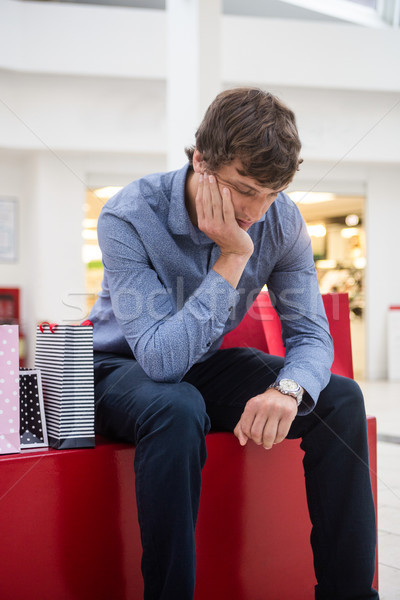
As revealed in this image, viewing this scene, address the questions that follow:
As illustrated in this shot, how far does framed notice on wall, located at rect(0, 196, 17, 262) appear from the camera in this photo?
6.74 metres

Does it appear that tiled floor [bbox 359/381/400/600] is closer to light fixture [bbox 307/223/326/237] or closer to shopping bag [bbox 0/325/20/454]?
shopping bag [bbox 0/325/20/454]

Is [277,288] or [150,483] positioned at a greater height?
[277,288]

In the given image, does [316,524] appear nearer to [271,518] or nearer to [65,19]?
[271,518]

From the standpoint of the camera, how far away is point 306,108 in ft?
21.8

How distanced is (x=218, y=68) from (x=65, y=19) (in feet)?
8.18

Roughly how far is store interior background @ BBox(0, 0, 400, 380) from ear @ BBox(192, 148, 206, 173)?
15.6 feet

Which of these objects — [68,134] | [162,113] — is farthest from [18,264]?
[162,113]

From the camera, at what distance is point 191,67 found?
411 centimetres

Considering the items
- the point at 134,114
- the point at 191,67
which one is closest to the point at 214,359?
the point at 191,67

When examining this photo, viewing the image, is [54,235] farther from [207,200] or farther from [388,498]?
[207,200]

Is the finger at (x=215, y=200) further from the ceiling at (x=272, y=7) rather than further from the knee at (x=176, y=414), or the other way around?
the ceiling at (x=272, y=7)

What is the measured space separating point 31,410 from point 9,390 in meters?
0.07

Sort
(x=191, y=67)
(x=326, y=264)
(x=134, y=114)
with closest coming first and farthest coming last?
(x=191, y=67) → (x=134, y=114) → (x=326, y=264)

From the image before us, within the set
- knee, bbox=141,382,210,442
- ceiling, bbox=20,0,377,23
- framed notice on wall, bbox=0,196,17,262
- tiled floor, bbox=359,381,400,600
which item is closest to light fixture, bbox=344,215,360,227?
ceiling, bbox=20,0,377,23
